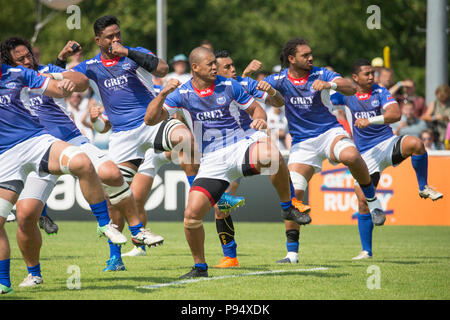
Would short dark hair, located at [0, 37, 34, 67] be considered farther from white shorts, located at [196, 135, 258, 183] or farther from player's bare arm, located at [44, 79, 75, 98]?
white shorts, located at [196, 135, 258, 183]

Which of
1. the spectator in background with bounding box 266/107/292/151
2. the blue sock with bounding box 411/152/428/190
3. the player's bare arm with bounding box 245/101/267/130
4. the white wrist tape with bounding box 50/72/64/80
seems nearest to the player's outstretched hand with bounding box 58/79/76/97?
the white wrist tape with bounding box 50/72/64/80

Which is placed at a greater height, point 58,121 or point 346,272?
point 58,121

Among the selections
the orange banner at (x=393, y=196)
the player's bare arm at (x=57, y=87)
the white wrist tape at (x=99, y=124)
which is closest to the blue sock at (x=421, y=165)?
the orange banner at (x=393, y=196)

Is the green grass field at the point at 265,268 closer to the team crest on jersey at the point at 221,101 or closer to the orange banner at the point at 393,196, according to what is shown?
the orange banner at the point at 393,196

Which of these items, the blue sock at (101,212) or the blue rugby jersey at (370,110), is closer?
the blue sock at (101,212)

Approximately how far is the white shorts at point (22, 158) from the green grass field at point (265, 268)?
1.16 m

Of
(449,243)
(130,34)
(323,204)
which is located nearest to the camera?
(449,243)

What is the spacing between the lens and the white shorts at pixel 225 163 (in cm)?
905

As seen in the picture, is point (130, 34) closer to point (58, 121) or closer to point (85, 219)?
point (85, 219)

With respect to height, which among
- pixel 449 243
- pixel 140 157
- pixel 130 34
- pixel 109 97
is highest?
pixel 130 34
